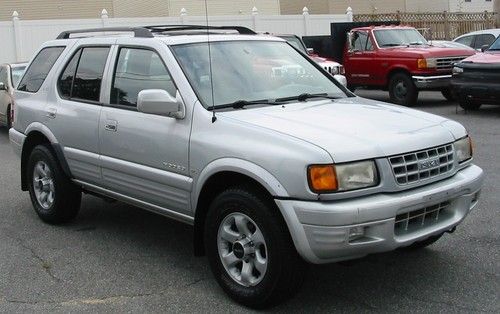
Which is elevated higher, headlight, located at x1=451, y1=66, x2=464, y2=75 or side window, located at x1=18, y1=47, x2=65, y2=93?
side window, located at x1=18, y1=47, x2=65, y2=93

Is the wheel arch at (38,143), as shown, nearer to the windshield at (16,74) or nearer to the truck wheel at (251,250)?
the truck wheel at (251,250)

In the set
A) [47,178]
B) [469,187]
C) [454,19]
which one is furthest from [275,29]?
[469,187]

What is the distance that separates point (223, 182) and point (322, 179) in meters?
0.89

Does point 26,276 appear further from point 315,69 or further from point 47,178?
point 315,69

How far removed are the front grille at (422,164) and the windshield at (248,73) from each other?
4.13 feet

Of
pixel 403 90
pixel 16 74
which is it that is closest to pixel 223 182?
pixel 16 74

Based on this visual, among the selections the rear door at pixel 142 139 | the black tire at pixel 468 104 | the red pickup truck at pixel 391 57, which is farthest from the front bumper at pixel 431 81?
the rear door at pixel 142 139

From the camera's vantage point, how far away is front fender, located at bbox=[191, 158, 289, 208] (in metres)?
3.89

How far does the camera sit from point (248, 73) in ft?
16.4

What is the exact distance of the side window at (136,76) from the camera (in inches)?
196

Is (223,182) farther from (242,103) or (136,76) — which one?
(136,76)

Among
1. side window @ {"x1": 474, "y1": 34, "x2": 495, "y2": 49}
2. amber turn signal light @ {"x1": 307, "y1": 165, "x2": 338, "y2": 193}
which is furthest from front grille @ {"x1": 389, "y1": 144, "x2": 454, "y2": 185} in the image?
side window @ {"x1": 474, "y1": 34, "x2": 495, "y2": 49}

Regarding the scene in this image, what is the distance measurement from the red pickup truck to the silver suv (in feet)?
31.9

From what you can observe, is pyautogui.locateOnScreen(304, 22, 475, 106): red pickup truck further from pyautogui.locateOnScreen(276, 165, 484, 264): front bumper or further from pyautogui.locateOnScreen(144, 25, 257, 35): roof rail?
pyautogui.locateOnScreen(276, 165, 484, 264): front bumper
